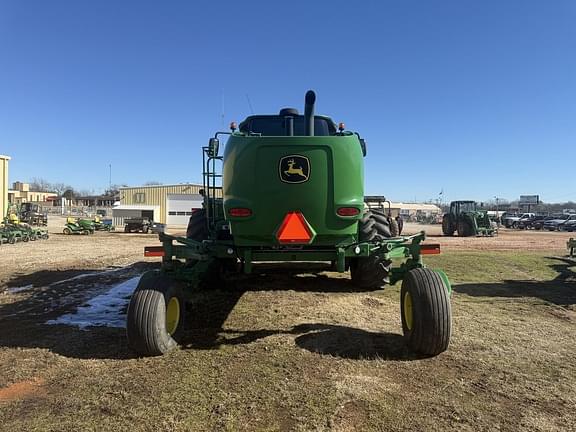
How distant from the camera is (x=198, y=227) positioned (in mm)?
7590

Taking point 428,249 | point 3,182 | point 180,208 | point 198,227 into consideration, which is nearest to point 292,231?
point 428,249

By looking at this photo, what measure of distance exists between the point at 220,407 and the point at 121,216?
4065 cm

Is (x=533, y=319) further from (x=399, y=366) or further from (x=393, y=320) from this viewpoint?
(x=399, y=366)

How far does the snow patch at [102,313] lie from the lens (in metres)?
5.92

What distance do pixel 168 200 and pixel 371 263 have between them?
4137 centimetres

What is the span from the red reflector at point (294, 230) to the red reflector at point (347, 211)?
41 centimetres

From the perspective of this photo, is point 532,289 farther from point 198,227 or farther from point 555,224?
point 555,224

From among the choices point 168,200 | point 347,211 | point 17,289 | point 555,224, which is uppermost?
point 168,200

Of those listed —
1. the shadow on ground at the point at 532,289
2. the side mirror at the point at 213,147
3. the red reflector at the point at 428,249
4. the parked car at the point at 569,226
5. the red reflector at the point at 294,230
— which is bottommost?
the shadow on ground at the point at 532,289

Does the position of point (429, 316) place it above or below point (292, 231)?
below

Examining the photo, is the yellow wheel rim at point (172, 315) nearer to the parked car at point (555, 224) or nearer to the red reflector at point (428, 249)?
the red reflector at point (428, 249)

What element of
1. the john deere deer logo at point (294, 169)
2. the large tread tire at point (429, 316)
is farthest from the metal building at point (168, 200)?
the large tread tire at point (429, 316)

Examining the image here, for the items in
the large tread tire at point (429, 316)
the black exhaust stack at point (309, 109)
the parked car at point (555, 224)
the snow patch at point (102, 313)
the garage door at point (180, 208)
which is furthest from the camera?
the garage door at point (180, 208)

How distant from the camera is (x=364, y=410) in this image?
335 centimetres
